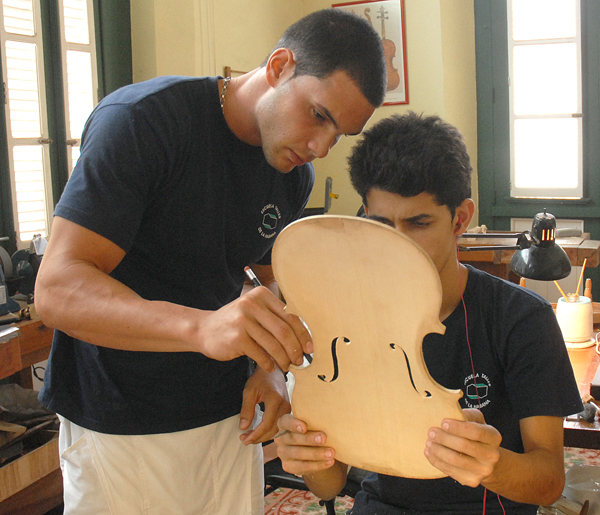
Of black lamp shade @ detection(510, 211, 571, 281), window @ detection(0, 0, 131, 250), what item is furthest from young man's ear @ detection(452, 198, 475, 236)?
window @ detection(0, 0, 131, 250)

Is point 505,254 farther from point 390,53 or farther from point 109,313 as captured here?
point 109,313

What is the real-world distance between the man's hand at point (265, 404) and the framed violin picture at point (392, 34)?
130 inches

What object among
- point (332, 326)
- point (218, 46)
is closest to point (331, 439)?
point (332, 326)

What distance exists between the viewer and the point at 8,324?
218 centimetres

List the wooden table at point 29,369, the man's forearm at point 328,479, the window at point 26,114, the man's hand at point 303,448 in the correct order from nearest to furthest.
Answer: the man's hand at point 303,448 → the man's forearm at point 328,479 → the wooden table at point 29,369 → the window at point 26,114

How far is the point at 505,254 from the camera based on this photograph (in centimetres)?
316

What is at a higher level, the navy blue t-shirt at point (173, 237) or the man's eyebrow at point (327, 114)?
the man's eyebrow at point (327, 114)

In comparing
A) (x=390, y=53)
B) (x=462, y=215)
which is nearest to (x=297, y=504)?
(x=462, y=215)

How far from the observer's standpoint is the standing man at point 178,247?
0.97 meters

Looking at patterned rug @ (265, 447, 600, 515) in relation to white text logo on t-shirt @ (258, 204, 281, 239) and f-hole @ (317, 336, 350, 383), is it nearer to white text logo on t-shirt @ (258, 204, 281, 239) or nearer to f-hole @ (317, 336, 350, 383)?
white text logo on t-shirt @ (258, 204, 281, 239)

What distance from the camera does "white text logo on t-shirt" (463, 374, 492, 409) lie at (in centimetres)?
121

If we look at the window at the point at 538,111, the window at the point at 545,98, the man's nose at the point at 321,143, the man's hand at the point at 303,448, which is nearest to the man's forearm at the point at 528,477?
the man's hand at the point at 303,448

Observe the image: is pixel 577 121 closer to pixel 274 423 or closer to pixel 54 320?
pixel 274 423

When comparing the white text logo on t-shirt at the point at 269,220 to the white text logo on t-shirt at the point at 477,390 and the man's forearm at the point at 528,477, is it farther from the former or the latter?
the man's forearm at the point at 528,477
